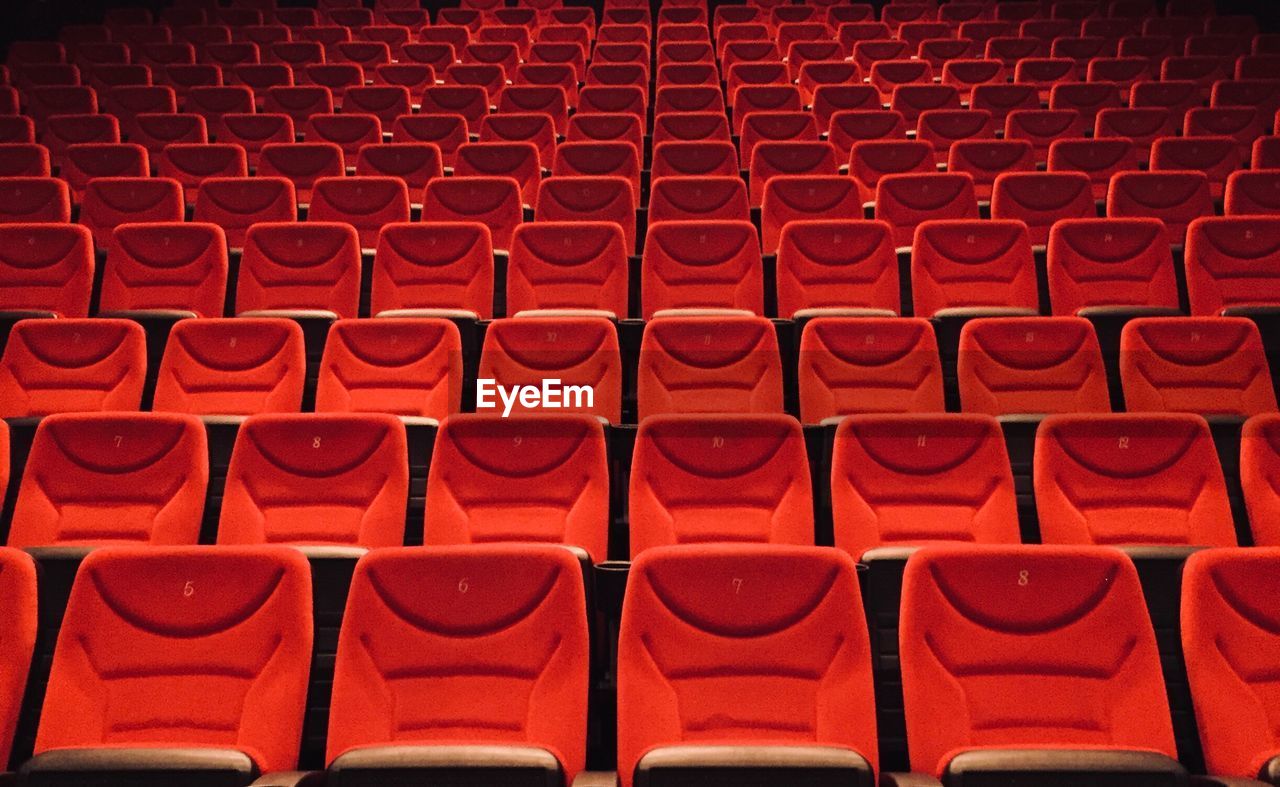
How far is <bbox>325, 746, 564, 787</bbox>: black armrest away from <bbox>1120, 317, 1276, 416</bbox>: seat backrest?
748 millimetres

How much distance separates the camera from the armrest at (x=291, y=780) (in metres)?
0.53

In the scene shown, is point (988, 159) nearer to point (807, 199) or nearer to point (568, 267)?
point (807, 199)

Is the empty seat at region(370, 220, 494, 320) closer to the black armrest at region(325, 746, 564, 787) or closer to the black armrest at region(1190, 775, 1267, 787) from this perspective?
the black armrest at region(325, 746, 564, 787)

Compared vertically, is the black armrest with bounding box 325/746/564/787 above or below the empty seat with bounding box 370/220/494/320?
below

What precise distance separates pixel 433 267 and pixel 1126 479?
79 centimetres

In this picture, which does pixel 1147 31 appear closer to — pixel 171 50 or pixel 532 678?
pixel 171 50

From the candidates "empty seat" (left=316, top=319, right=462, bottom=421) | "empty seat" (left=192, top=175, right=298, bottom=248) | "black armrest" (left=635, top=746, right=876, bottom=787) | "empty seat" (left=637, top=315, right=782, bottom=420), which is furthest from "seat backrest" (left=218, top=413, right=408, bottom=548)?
"empty seat" (left=192, top=175, right=298, bottom=248)

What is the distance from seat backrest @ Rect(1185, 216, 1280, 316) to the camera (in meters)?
1.24

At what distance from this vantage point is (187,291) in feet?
4.15

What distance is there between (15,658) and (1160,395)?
0.97 m

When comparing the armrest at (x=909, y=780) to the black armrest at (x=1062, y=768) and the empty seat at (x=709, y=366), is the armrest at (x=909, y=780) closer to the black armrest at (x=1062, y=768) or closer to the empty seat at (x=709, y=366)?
the black armrest at (x=1062, y=768)

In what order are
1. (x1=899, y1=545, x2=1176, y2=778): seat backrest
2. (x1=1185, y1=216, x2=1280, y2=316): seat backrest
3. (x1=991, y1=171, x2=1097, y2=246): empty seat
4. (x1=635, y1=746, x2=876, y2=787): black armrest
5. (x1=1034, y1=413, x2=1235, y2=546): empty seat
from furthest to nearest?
1. (x1=991, y1=171, x2=1097, y2=246): empty seat
2. (x1=1185, y1=216, x2=1280, y2=316): seat backrest
3. (x1=1034, y1=413, x2=1235, y2=546): empty seat
4. (x1=899, y1=545, x2=1176, y2=778): seat backrest
5. (x1=635, y1=746, x2=876, y2=787): black armrest

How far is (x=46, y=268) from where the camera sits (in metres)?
1.26

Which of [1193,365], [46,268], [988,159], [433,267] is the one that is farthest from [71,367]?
[988,159]
